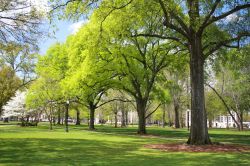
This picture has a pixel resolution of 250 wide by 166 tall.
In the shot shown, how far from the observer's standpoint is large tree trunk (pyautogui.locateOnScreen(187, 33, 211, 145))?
2077 centimetres

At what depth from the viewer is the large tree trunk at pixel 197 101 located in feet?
68.1

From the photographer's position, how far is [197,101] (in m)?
21.0

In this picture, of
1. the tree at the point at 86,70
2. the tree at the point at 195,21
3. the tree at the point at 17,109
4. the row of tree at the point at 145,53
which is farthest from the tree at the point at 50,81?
the tree at the point at 195,21

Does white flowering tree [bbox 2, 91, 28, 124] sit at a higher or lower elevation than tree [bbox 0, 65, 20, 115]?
lower

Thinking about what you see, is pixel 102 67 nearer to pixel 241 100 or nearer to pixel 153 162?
pixel 153 162

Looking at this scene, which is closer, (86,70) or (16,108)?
(86,70)

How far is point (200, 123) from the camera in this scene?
20.9 m

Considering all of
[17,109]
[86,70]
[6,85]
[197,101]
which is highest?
[86,70]

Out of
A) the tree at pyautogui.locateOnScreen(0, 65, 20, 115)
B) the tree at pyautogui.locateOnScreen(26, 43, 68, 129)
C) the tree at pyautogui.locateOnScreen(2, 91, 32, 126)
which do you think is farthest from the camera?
the tree at pyautogui.locateOnScreen(2, 91, 32, 126)

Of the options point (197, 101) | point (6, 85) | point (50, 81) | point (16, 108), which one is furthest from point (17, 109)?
point (197, 101)

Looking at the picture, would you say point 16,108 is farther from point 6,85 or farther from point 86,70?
point 86,70

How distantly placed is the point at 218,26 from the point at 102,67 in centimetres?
1400

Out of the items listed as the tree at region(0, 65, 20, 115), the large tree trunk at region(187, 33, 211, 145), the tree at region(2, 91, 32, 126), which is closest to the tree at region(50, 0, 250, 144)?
the large tree trunk at region(187, 33, 211, 145)

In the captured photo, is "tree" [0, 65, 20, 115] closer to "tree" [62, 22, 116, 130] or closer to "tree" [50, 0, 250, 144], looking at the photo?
"tree" [62, 22, 116, 130]
